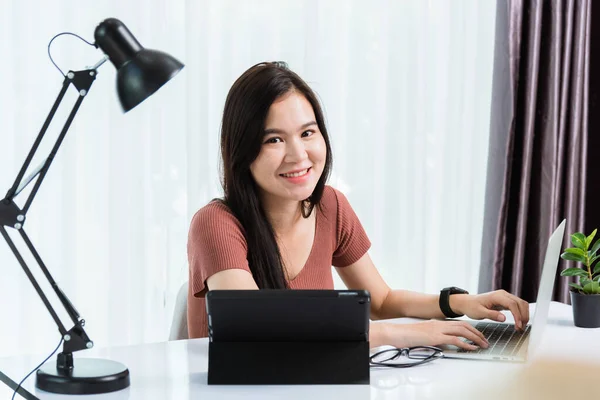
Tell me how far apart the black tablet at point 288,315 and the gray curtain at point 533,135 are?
5.88ft

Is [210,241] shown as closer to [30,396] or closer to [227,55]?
[30,396]

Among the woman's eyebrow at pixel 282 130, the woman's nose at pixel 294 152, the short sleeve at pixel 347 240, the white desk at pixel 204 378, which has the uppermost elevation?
the woman's eyebrow at pixel 282 130

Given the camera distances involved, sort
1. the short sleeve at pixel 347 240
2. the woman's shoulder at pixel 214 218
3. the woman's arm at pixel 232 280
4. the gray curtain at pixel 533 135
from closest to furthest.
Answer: the woman's arm at pixel 232 280
the woman's shoulder at pixel 214 218
the short sleeve at pixel 347 240
the gray curtain at pixel 533 135

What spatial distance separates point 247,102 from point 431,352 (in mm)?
678

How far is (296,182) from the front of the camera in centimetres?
173

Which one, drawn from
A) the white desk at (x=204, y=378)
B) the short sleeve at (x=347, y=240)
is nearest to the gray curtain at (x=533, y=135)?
the short sleeve at (x=347, y=240)

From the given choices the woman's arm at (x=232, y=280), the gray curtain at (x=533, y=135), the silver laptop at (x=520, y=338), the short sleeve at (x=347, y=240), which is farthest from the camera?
the gray curtain at (x=533, y=135)

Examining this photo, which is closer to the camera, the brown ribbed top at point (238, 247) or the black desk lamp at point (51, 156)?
the black desk lamp at point (51, 156)

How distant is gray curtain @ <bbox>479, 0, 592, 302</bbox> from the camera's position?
2824mm

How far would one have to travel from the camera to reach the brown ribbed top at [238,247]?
1.62 metres

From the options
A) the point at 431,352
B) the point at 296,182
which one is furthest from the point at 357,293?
the point at 296,182

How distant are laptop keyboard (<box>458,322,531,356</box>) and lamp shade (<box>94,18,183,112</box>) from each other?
0.72m

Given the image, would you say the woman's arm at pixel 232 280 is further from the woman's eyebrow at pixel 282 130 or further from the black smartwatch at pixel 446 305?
the black smartwatch at pixel 446 305

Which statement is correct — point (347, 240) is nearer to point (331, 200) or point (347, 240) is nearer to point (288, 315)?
point (331, 200)
